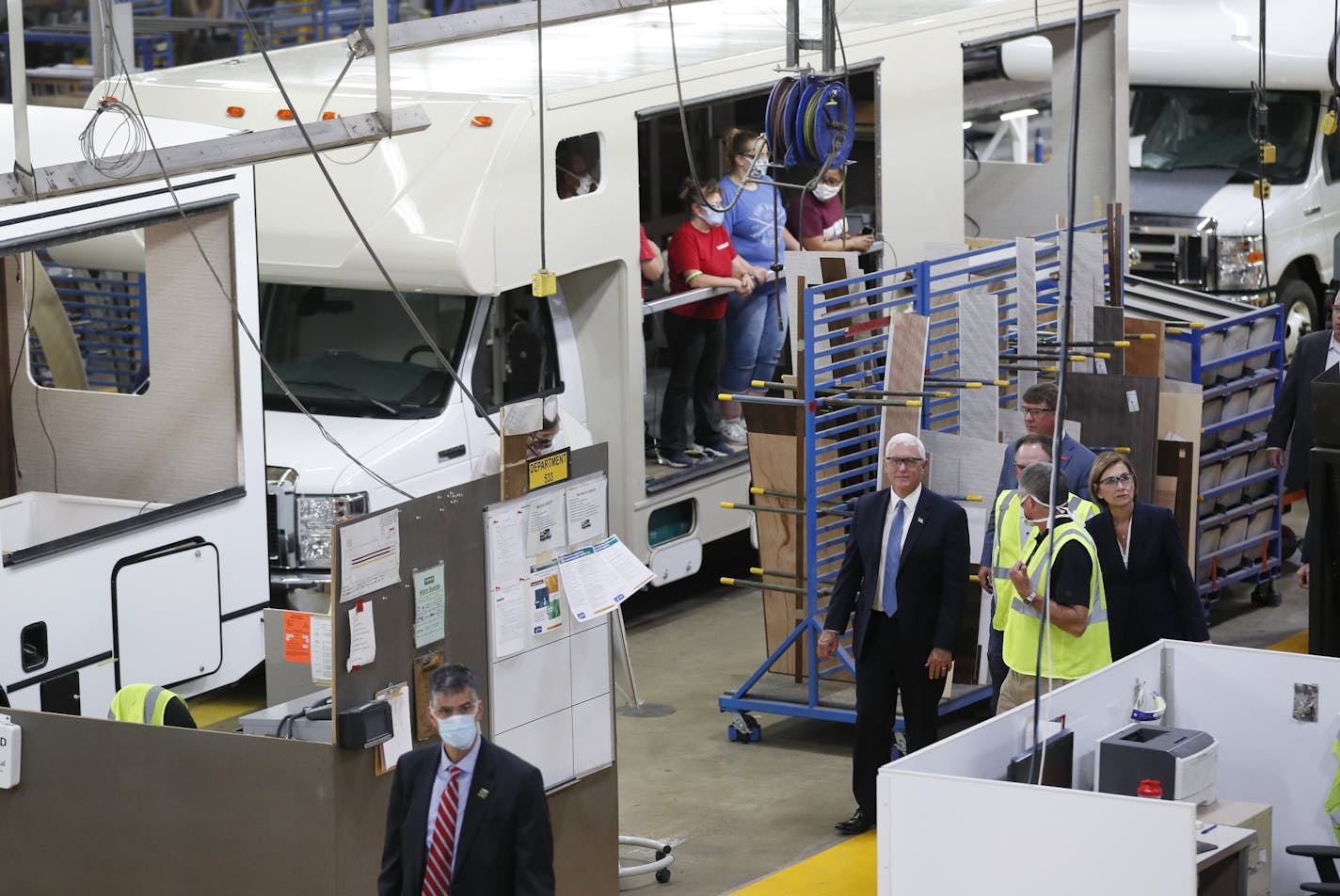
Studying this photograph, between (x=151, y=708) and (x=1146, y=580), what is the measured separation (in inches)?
159

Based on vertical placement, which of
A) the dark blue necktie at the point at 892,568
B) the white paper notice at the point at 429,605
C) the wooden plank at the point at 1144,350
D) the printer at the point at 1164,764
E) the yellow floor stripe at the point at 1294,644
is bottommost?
the yellow floor stripe at the point at 1294,644

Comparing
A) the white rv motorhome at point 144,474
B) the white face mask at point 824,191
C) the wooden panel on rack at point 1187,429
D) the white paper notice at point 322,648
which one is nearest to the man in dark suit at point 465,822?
the white paper notice at point 322,648

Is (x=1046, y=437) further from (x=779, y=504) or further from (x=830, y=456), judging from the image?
(x=779, y=504)

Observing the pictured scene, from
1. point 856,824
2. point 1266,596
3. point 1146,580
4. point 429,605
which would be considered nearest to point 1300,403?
point 1266,596

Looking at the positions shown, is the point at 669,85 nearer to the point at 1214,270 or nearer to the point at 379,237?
the point at 379,237

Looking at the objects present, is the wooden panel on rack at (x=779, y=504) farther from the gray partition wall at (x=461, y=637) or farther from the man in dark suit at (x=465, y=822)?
the man in dark suit at (x=465, y=822)

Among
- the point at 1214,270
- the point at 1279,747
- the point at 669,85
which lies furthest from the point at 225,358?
the point at 1214,270

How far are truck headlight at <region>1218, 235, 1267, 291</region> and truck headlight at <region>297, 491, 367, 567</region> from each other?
9117 millimetres

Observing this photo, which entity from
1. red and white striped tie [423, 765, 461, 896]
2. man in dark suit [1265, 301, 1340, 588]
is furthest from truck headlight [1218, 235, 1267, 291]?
Result: red and white striped tie [423, 765, 461, 896]

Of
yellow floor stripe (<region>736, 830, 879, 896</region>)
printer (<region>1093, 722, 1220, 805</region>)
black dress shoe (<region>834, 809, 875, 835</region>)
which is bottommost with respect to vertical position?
yellow floor stripe (<region>736, 830, 879, 896</region>)

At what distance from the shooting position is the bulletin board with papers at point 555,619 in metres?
7.70

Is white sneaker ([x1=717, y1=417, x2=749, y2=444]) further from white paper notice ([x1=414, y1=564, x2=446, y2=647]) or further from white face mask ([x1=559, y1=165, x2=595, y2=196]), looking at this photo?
white paper notice ([x1=414, y1=564, x2=446, y2=647])

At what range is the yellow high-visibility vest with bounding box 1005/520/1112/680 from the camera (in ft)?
→ 27.9

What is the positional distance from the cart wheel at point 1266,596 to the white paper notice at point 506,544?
6.41 m
